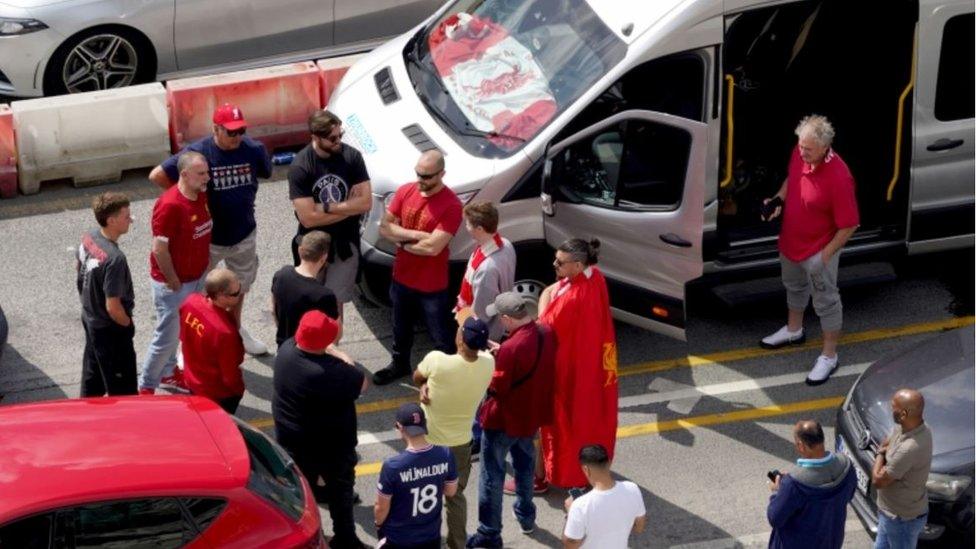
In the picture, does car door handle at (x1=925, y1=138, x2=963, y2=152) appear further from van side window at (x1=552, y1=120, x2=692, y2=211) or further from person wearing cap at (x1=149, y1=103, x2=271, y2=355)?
person wearing cap at (x1=149, y1=103, x2=271, y2=355)

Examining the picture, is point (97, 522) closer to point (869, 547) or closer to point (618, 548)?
point (618, 548)

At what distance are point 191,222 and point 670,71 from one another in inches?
121

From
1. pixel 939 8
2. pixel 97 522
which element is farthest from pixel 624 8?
pixel 97 522

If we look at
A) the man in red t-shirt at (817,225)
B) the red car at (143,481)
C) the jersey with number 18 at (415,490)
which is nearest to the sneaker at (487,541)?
the jersey with number 18 at (415,490)

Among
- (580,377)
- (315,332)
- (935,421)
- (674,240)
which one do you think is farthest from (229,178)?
(935,421)

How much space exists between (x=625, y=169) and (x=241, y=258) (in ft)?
8.14

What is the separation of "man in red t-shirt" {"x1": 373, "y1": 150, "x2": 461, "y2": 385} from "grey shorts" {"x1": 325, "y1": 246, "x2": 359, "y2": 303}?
0.87 feet

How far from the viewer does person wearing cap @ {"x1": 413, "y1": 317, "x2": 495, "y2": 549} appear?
8.92 meters

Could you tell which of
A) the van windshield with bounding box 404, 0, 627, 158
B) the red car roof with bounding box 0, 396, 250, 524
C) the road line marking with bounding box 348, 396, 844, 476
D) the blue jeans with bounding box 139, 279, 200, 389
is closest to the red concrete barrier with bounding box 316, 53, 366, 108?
the van windshield with bounding box 404, 0, 627, 158

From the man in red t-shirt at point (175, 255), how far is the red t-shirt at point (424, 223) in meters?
1.15

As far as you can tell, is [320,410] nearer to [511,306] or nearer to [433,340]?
[511,306]

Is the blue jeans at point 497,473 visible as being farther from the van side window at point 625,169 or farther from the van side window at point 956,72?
the van side window at point 956,72

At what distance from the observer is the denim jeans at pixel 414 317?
35.6 ft

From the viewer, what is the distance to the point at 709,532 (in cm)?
972
